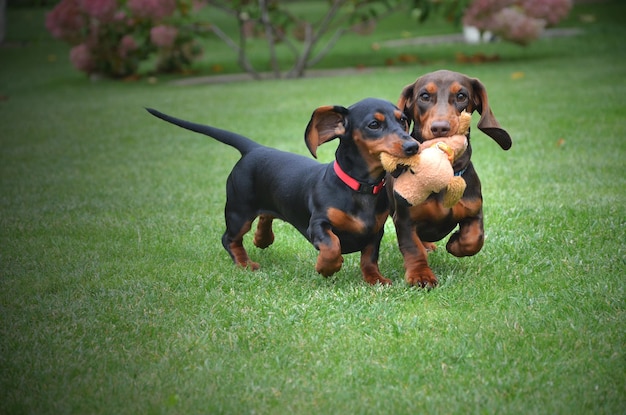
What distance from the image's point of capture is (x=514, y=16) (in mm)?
13977

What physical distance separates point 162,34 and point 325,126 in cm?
1117

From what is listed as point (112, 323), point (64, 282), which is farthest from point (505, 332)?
point (64, 282)

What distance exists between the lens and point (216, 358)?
322cm

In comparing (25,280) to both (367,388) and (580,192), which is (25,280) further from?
(580,192)

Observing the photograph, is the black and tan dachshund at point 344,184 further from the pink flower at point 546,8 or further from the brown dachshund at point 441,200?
the pink flower at point 546,8

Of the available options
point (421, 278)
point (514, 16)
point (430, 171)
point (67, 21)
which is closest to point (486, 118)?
point (430, 171)

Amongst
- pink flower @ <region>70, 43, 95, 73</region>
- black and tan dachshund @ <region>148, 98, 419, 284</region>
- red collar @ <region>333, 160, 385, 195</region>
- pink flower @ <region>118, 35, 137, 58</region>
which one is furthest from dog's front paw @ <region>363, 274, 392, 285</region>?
pink flower @ <region>70, 43, 95, 73</region>

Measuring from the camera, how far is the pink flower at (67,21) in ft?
48.1

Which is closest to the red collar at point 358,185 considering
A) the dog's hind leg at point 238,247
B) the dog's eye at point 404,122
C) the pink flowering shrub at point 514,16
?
the dog's eye at point 404,122

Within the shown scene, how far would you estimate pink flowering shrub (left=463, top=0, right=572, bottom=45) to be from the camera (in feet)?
45.9

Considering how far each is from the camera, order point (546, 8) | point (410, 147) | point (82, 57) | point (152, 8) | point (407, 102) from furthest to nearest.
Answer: point (82, 57) < point (546, 8) < point (152, 8) < point (407, 102) < point (410, 147)

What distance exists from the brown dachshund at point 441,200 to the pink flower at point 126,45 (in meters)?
11.7

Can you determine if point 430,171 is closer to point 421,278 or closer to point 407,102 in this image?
point 421,278

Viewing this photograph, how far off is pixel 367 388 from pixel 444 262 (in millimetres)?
1750
